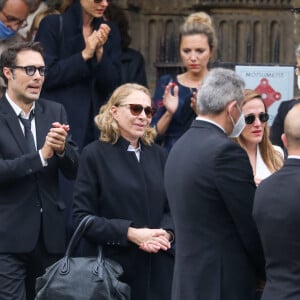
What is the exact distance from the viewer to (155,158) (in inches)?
294

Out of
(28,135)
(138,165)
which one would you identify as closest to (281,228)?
(138,165)

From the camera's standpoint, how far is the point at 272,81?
881cm

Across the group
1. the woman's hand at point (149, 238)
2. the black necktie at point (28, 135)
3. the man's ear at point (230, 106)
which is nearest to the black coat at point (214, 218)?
the man's ear at point (230, 106)

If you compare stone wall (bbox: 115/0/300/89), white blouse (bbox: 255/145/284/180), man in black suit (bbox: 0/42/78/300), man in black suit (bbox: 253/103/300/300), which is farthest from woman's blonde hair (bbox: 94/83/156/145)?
stone wall (bbox: 115/0/300/89)

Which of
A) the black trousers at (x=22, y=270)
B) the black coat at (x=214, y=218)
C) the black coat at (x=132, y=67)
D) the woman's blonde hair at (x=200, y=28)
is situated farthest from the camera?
the black coat at (x=132, y=67)

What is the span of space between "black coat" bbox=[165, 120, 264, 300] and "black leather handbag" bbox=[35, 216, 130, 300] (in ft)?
2.69

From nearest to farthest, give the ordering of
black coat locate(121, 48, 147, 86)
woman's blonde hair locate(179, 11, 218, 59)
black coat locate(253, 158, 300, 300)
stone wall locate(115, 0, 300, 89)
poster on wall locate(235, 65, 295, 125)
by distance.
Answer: black coat locate(253, 158, 300, 300)
woman's blonde hair locate(179, 11, 218, 59)
poster on wall locate(235, 65, 295, 125)
black coat locate(121, 48, 147, 86)
stone wall locate(115, 0, 300, 89)

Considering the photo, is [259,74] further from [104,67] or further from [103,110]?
[103,110]

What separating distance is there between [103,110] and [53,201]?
66 cm

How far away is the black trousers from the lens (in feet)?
23.5

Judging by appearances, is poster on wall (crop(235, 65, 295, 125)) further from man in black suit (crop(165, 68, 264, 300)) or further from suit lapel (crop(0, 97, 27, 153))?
man in black suit (crop(165, 68, 264, 300))

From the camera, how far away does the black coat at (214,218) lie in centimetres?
586

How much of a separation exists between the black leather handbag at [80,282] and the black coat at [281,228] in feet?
4.57

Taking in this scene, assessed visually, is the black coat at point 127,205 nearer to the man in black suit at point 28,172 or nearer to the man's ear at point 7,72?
the man in black suit at point 28,172
